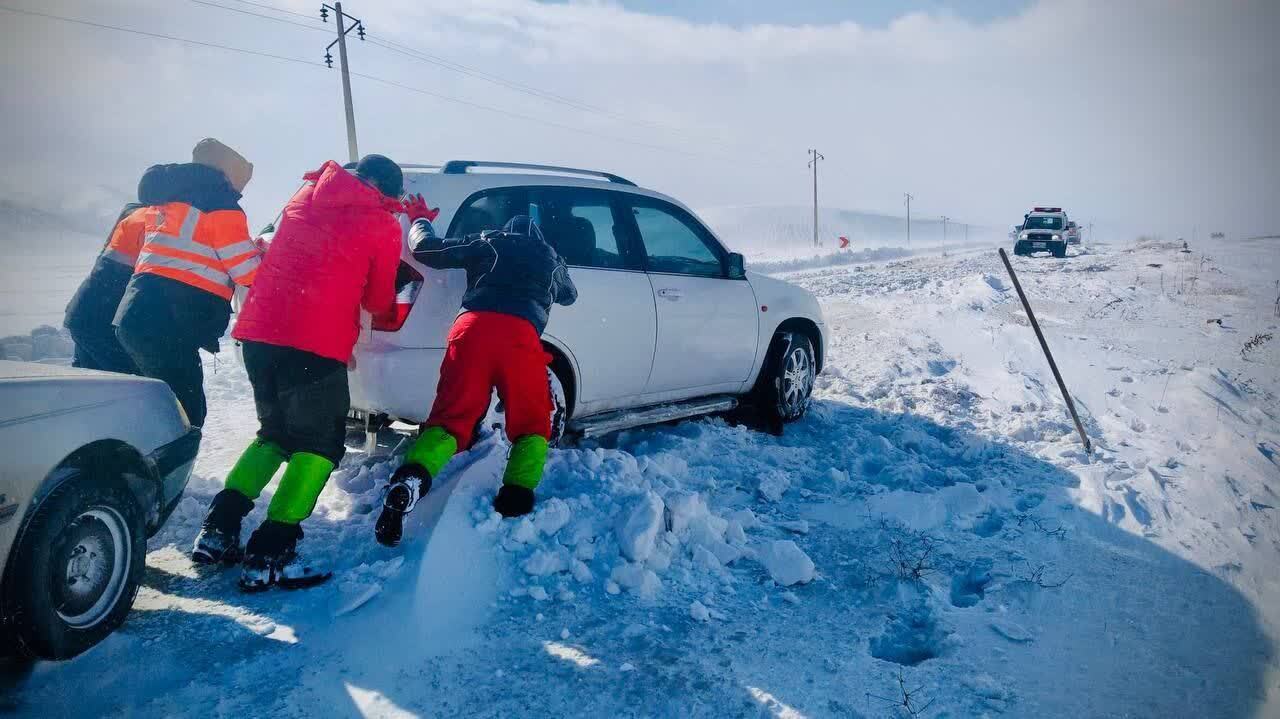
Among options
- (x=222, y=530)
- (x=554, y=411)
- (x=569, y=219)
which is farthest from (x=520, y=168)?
(x=222, y=530)

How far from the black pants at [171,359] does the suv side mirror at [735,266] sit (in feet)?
11.3

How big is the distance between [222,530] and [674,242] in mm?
3240

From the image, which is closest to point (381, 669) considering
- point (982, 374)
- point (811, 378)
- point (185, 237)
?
point (185, 237)

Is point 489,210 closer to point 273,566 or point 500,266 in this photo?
point 500,266

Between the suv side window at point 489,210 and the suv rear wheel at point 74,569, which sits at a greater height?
the suv side window at point 489,210

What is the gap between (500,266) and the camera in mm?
3588

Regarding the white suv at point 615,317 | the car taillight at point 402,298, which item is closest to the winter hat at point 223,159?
the white suv at point 615,317

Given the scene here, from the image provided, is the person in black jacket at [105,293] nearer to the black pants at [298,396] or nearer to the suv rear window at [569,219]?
the black pants at [298,396]

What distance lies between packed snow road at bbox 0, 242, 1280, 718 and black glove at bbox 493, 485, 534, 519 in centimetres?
6

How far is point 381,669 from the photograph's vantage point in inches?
104

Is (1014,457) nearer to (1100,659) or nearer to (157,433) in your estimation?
(1100,659)

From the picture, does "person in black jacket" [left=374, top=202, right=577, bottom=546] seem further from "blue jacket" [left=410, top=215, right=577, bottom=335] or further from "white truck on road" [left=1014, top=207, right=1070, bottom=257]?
"white truck on road" [left=1014, top=207, right=1070, bottom=257]

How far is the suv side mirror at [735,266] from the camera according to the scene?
5.37 meters

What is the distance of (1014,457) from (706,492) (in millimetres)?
2374
